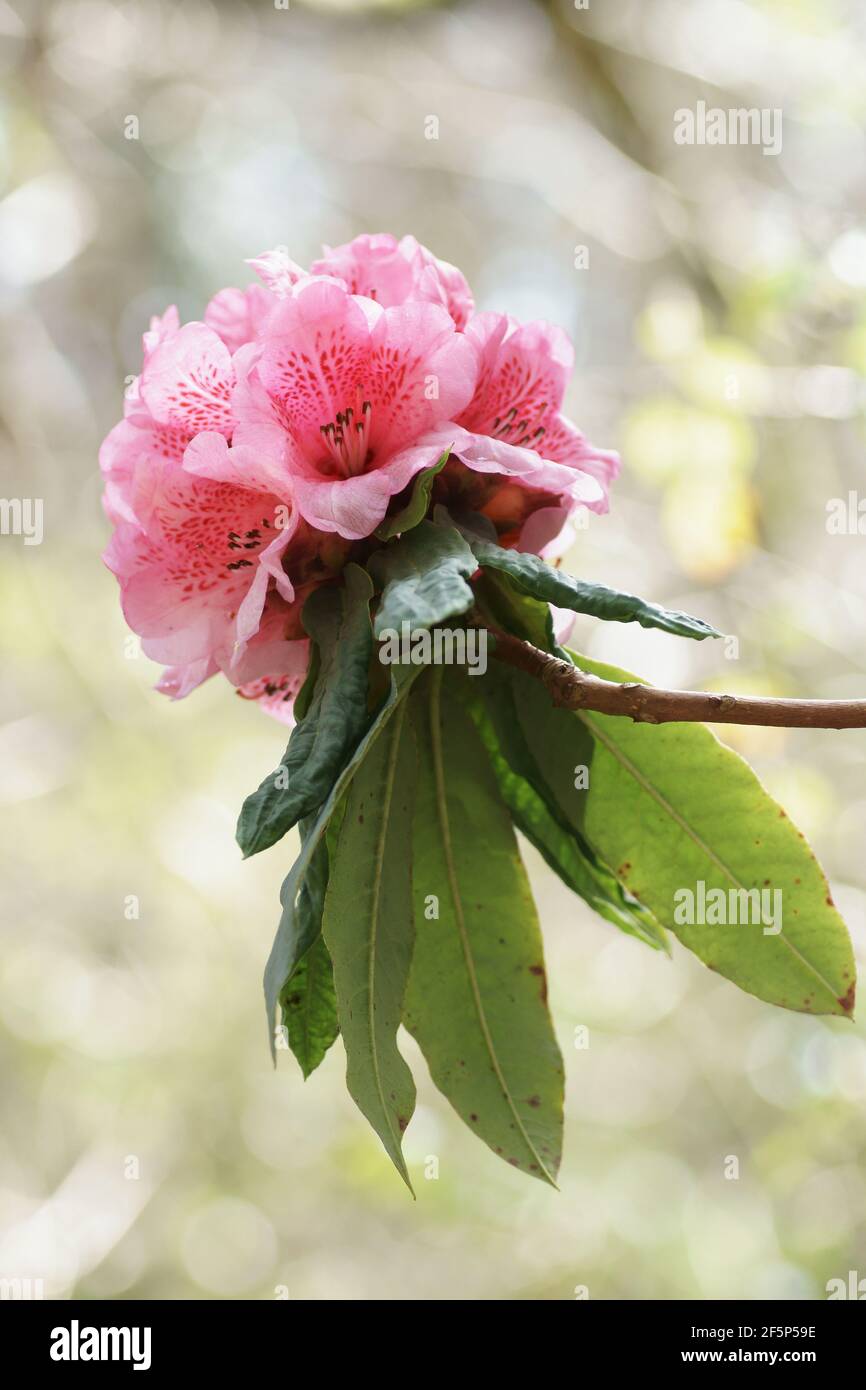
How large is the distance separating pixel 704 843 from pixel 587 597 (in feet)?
0.54

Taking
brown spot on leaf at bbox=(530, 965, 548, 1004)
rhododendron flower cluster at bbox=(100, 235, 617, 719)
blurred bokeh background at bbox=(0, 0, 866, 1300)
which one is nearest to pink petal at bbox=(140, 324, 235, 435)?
rhododendron flower cluster at bbox=(100, 235, 617, 719)

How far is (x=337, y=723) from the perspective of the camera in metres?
0.50

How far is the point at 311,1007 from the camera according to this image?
581 millimetres

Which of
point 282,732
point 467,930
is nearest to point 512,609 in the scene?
point 467,930

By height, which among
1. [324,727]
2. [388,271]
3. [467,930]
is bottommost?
[467,930]

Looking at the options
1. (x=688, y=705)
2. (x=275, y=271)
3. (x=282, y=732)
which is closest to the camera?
(x=688, y=705)

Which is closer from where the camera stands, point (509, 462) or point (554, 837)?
point (509, 462)

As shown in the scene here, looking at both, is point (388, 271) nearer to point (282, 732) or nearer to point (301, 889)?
point (301, 889)

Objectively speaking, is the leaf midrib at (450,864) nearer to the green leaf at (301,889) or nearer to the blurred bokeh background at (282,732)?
the green leaf at (301,889)

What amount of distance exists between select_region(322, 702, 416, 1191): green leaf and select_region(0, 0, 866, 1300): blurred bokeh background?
131 cm

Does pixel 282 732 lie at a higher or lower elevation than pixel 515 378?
lower

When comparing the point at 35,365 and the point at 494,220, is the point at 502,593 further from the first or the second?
the point at 494,220

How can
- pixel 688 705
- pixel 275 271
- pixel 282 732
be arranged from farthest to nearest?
pixel 282 732, pixel 275 271, pixel 688 705

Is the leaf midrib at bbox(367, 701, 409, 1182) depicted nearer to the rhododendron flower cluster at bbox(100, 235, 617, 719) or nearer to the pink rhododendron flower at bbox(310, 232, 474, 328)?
the rhododendron flower cluster at bbox(100, 235, 617, 719)
